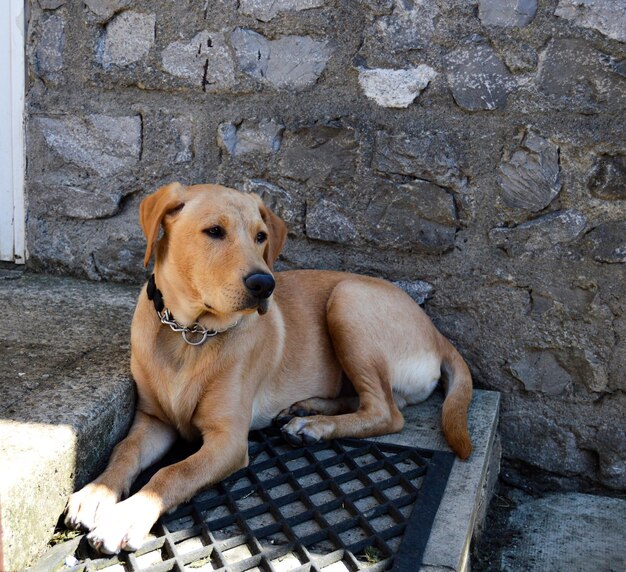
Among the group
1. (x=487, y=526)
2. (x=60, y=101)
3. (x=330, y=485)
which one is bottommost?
(x=487, y=526)

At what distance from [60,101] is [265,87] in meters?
1.13

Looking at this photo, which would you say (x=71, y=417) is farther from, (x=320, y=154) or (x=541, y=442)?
(x=541, y=442)

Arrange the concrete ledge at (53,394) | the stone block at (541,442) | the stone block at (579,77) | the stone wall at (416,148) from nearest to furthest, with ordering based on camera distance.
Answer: the concrete ledge at (53,394) < the stone block at (579,77) < the stone wall at (416,148) < the stone block at (541,442)

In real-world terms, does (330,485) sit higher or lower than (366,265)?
lower

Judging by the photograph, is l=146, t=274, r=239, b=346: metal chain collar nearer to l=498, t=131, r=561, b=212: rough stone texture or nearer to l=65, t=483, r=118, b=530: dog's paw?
l=65, t=483, r=118, b=530: dog's paw

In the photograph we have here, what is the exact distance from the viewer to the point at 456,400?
323cm

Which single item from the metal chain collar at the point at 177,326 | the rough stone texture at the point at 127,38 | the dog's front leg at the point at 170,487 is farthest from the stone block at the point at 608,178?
the rough stone texture at the point at 127,38

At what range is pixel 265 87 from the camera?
3.70 meters

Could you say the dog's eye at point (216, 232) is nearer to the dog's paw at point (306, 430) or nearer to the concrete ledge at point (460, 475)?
the dog's paw at point (306, 430)

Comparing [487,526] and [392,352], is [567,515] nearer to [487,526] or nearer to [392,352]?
[487,526]

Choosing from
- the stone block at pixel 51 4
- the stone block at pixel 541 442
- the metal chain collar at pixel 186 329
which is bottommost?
the stone block at pixel 541 442

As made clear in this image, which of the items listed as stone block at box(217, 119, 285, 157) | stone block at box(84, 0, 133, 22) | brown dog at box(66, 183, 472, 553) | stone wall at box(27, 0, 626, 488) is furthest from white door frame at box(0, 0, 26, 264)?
brown dog at box(66, 183, 472, 553)

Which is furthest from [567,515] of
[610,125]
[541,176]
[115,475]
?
[115,475]

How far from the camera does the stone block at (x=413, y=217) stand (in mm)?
3555
